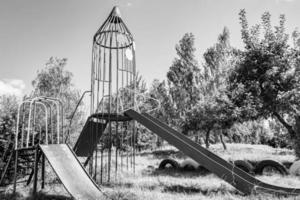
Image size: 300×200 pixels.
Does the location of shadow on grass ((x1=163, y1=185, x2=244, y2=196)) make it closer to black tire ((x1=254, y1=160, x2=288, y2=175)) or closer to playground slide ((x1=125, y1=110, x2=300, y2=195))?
playground slide ((x1=125, y1=110, x2=300, y2=195))

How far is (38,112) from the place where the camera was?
807 centimetres

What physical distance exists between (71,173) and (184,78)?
16939 millimetres

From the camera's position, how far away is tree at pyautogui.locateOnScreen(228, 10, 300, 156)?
9961 mm

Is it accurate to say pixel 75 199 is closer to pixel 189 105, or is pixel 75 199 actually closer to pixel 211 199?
pixel 211 199

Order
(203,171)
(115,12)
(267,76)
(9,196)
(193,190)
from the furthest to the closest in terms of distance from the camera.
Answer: (267,76), (203,171), (115,12), (193,190), (9,196)

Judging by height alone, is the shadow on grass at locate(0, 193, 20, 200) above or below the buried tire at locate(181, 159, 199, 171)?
above

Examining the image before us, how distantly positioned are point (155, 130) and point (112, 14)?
3969mm

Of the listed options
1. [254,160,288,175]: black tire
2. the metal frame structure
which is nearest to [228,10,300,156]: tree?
[254,160,288,175]: black tire

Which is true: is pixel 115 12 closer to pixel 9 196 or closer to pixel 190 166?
pixel 9 196

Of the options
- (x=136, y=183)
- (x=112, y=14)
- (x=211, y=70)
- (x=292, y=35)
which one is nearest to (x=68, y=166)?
(x=136, y=183)

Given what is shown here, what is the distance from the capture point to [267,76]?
10047mm

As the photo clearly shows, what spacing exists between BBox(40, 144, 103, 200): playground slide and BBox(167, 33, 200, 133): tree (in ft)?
50.5

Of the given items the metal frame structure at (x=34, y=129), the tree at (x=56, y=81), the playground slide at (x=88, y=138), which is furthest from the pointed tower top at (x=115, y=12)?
the tree at (x=56, y=81)

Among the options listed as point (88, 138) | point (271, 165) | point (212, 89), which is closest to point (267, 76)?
point (271, 165)
